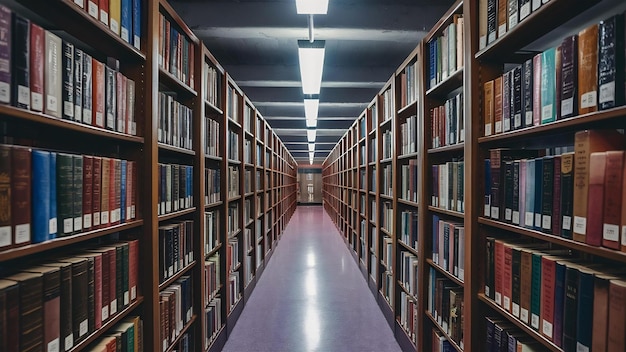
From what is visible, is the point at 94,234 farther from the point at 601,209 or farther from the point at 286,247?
the point at 286,247

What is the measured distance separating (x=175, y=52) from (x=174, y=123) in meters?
0.39

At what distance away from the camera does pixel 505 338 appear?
1401 millimetres

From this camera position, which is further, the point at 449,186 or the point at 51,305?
the point at 449,186

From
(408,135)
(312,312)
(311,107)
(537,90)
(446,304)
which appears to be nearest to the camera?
(537,90)

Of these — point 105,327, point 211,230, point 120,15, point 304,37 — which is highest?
point 304,37

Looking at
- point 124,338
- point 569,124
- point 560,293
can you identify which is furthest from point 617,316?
point 124,338

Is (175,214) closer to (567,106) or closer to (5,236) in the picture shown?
(5,236)

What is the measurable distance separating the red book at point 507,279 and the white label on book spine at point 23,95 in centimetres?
168

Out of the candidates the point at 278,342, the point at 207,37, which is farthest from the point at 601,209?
the point at 207,37

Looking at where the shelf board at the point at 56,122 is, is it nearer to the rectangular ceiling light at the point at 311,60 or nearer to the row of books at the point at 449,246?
the row of books at the point at 449,246

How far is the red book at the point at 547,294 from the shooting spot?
3.68ft

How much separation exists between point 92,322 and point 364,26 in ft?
9.64

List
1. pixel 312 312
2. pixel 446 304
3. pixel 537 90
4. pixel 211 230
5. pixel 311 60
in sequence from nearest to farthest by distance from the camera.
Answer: pixel 537 90 < pixel 446 304 < pixel 211 230 < pixel 311 60 < pixel 312 312

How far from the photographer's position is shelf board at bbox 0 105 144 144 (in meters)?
0.89
